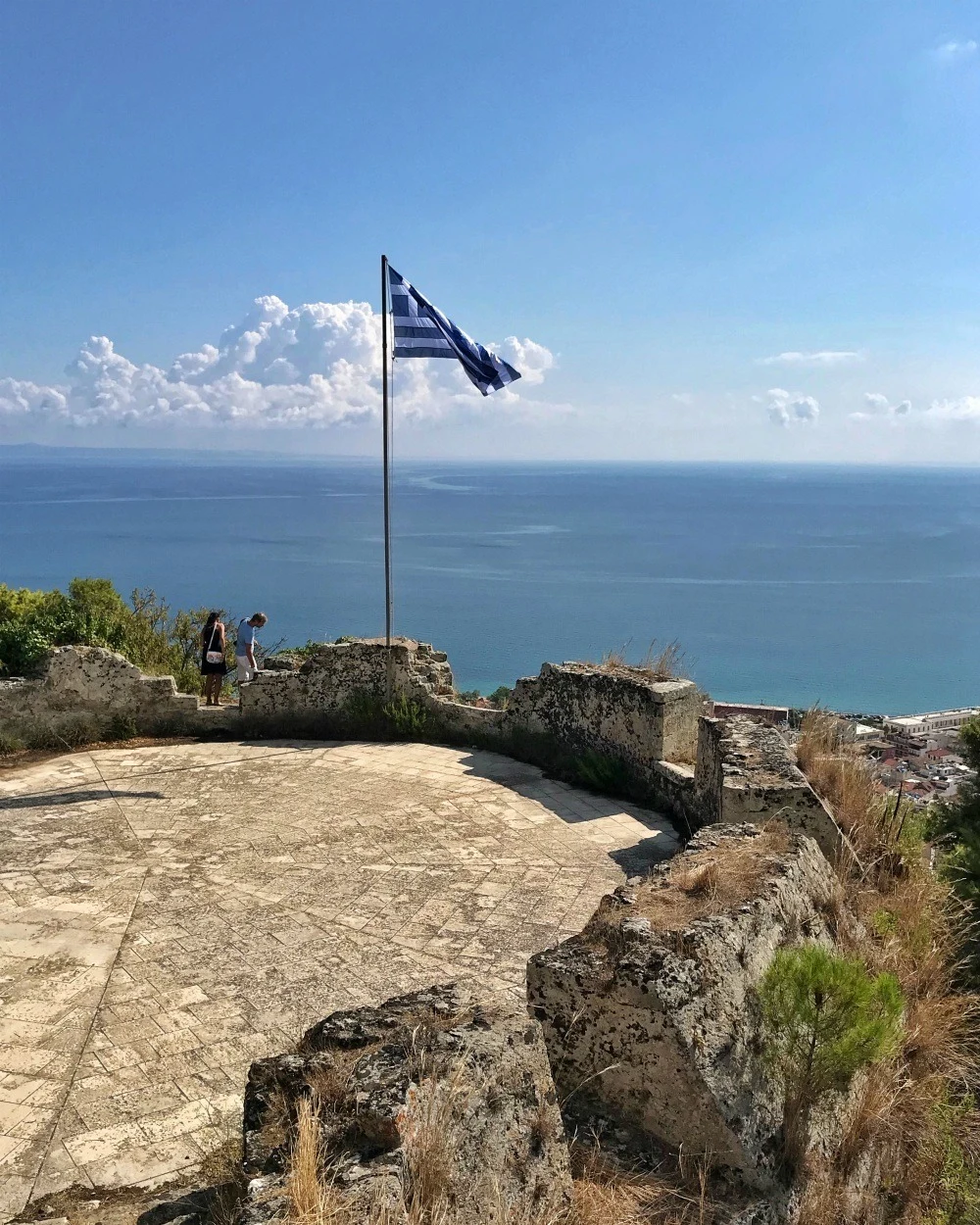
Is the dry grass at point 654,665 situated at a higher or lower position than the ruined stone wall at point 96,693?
higher

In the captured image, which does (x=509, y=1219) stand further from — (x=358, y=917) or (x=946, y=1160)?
(x=358, y=917)

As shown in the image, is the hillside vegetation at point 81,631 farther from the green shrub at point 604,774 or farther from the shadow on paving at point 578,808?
the green shrub at point 604,774

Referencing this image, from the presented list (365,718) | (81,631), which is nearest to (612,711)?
(365,718)

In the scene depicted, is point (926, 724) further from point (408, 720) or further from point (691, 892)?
point (691, 892)

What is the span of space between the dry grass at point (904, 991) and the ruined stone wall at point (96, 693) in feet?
23.4

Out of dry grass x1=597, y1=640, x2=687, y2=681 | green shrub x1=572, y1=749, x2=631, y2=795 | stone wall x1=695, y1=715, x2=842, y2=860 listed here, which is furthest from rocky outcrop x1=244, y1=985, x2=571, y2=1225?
dry grass x1=597, y1=640, x2=687, y2=681

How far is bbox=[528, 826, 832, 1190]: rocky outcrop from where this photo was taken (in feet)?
12.0

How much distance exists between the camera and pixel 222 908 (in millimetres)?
6742

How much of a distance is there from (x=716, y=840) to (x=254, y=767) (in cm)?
573

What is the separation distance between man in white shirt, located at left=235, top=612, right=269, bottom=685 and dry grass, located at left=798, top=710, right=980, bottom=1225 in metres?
6.72

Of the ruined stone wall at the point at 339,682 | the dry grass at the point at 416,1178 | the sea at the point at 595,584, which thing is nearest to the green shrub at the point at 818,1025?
the dry grass at the point at 416,1178

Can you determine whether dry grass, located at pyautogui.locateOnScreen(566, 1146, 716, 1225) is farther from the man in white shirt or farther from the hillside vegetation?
the hillside vegetation

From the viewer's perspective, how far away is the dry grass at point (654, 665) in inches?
383

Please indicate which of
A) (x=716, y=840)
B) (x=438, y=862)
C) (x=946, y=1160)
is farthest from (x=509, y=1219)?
(x=438, y=862)
